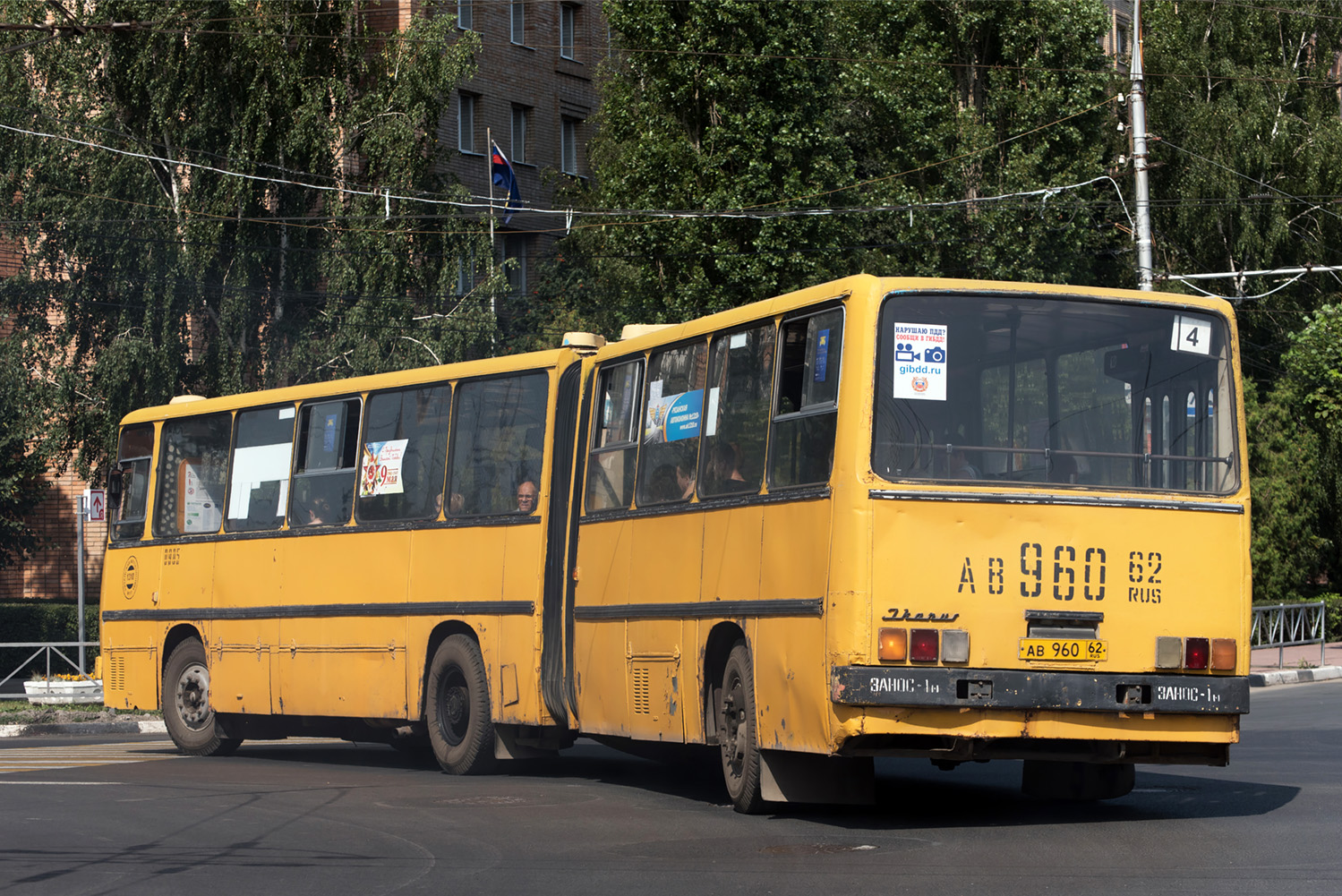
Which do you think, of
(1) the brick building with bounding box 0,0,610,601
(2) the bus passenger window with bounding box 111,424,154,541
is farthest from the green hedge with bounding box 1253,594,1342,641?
(2) the bus passenger window with bounding box 111,424,154,541

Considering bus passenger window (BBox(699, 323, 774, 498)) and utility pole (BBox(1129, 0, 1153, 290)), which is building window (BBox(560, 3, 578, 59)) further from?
bus passenger window (BBox(699, 323, 774, 498))

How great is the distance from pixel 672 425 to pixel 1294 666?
20573mm

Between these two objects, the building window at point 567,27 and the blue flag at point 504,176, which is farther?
the building window at point 567,27

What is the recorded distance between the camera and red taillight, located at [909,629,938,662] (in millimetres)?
10383

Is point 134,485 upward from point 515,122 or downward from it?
downward

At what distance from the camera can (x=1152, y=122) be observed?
153 feet

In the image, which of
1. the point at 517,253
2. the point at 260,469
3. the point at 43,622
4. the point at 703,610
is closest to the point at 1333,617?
the point at 517,253

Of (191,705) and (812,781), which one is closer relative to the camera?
(812,781)

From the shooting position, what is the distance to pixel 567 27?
51.2m

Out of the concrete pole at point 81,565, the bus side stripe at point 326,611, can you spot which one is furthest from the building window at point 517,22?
the bus side stripe at point 326,611

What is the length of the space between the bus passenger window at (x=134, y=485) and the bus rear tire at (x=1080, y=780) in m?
10.3

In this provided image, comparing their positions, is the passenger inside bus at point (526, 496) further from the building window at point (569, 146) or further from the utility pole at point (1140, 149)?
the building window at point (569, 146)

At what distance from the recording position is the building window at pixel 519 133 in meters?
48.7

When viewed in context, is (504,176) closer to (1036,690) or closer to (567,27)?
(567,27)
